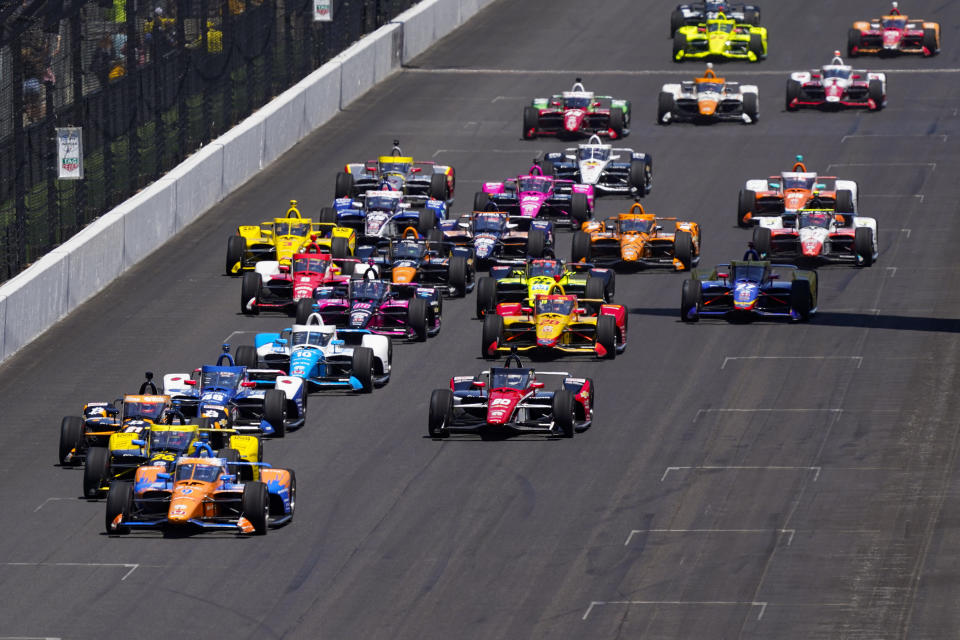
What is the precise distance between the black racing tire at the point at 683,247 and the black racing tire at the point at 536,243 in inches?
133

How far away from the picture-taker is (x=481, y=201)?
221ft

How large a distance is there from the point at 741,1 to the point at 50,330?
54368 millimetres

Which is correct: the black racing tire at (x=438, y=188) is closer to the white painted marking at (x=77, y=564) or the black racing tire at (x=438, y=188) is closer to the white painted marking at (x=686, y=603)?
the white painted marking at (x=77, y=564)

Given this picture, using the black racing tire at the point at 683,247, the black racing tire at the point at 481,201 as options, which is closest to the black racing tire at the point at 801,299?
the black racing tire at the point at 683,247

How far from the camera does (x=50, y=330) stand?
5762cm

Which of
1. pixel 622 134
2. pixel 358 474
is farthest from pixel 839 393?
pixel 622 134

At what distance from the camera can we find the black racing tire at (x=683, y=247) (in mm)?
62188

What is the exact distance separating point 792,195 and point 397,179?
1153cm

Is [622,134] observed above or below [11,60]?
below

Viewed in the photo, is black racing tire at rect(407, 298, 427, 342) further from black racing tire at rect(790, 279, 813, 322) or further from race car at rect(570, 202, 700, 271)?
black racing tire at rect(790, 279, 813, 322)

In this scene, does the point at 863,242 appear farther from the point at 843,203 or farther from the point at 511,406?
the point at 511,406

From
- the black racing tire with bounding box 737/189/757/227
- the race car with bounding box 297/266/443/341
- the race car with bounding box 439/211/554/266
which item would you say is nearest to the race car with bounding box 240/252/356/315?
the race car with bounding box 297/266/443/341

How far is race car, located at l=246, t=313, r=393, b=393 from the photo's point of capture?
2013 inches

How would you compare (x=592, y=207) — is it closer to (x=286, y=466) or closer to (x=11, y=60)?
(x=11, y=60)
